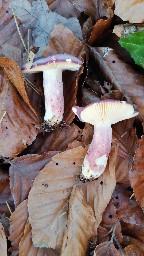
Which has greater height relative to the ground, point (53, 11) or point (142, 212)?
point (53, 11)

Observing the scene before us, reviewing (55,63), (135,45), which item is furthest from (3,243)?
(135,45)

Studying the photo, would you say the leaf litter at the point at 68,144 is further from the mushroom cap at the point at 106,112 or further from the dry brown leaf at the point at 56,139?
the mushroom cap at the point at 106,112

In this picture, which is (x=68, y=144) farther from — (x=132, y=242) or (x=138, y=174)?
(x=132, y=242)

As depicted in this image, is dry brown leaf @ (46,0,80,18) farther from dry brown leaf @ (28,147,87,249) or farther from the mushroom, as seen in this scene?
dry brown leaf @ (28,147,87,249)

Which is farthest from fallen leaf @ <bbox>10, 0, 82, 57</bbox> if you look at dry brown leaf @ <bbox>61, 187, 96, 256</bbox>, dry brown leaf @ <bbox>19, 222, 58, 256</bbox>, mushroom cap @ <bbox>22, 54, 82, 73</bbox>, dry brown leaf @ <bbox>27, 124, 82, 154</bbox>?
dry brown leaf @ <bbox>19, 222, 58, 256</bbox>

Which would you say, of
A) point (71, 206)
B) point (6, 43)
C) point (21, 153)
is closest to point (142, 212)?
point (71, 206)

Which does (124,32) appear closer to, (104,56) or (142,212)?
(104,56)
